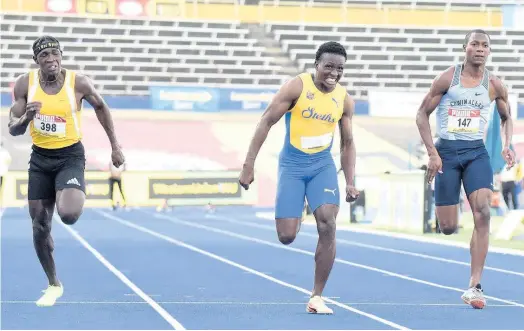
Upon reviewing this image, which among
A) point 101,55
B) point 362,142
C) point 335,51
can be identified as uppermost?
point 335,51

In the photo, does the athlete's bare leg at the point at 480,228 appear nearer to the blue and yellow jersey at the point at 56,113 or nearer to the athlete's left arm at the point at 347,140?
the athlete's left arm at the point at 347,140

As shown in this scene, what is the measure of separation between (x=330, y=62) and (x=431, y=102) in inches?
50.1

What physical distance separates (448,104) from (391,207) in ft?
39.0

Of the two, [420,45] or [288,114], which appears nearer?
[288,114]

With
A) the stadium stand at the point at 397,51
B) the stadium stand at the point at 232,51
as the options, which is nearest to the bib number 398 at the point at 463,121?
the stadium stand at the point at 232,51

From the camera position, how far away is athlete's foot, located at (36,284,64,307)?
26.8ft

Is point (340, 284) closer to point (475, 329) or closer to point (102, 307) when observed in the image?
point (102, 307)

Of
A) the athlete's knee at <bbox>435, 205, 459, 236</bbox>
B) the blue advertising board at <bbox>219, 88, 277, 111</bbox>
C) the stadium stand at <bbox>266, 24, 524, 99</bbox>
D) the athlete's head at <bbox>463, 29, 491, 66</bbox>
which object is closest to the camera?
the athlete's head at <bbox>463, 29, 491, 66</bbox>

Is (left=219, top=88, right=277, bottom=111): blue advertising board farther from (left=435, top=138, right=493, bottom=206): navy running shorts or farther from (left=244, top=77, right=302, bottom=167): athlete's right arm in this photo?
(left=244, top=77, right=302, bottom=167): athlete's right arm

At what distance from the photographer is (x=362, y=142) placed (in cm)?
3719

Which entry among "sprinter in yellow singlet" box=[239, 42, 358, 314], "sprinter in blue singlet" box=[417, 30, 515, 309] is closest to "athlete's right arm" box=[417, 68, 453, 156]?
"sprinter in blue singlet" box=[417, 30, 515, 309]

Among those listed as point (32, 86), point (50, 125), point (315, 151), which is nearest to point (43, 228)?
point (50, 125)

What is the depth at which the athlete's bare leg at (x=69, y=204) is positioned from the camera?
8.02 meters

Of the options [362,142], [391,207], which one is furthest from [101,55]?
[391,207]
